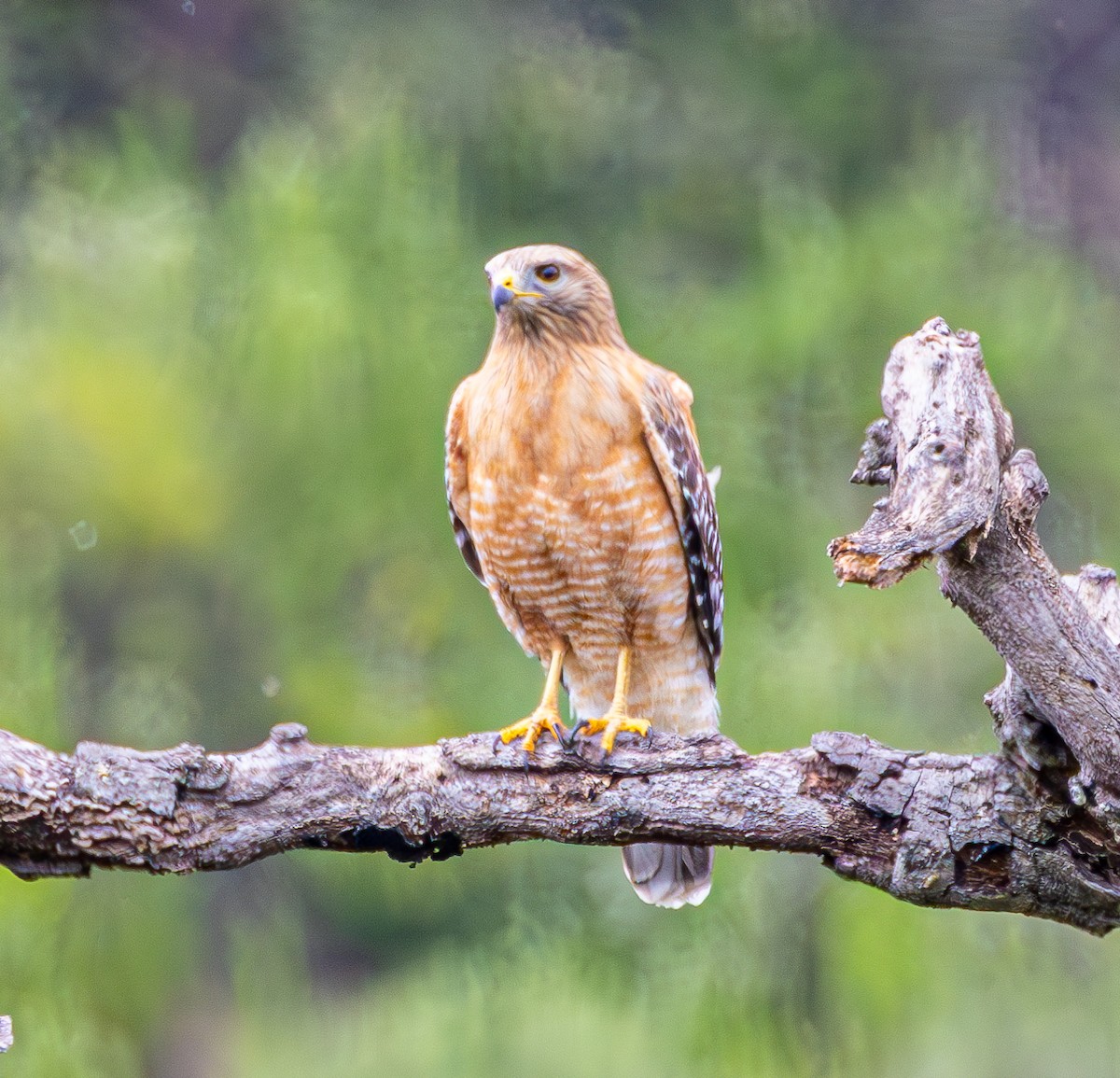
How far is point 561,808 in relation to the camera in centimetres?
170

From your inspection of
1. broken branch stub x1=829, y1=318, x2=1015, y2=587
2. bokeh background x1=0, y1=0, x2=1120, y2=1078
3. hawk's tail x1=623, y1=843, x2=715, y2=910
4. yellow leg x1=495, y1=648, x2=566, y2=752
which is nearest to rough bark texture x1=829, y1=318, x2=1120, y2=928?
broken branch stub x1=829, y1=318, x2=1015, y2=587

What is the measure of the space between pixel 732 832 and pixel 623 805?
0.47ft

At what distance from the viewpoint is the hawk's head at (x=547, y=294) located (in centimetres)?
210

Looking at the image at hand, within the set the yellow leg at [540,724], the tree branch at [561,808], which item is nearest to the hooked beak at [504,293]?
the yellow leg at [540,724]

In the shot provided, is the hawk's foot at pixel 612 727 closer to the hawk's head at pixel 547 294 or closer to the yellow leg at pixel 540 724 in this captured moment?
the yellow leg at pixel 540 724

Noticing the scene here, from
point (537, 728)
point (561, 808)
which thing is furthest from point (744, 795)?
point (537, 728)

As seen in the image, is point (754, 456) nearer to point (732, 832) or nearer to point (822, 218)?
point (822, 218)

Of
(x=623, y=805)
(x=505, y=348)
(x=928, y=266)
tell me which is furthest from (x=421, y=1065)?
(x=928, y=266)

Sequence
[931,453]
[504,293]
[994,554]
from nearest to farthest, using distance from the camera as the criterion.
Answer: [931,453]
[994,554]
[504,293]

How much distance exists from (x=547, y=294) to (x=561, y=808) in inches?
34.1

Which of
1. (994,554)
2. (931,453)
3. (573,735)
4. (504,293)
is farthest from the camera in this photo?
(504,293)

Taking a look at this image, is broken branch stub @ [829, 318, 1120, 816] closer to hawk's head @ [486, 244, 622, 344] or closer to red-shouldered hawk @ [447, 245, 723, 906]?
red-shouldered hawk @ [447, 245, 723, 906]

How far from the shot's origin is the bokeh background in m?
2.79

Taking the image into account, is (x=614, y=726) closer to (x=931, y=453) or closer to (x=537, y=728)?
(x=537, y=728)
